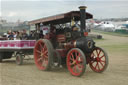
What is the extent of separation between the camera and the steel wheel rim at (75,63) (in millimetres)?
6007

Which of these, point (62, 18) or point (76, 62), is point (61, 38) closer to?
point (62, 18)

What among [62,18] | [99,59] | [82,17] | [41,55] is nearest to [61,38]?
[62,18]

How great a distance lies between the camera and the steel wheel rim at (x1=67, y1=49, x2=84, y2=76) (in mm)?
6007

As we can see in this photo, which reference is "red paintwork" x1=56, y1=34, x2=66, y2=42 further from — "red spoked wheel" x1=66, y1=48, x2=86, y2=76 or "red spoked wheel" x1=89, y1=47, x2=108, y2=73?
"red spoked wheel" x1=89, y1=47, x2=108, y2=73

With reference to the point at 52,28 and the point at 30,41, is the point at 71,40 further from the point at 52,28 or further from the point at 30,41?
the point at 30,41

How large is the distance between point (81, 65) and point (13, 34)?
17.4 feet

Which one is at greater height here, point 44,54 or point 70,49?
point 70,49

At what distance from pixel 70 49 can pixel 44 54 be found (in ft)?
3.39

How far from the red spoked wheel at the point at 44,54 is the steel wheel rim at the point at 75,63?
2.47 feet

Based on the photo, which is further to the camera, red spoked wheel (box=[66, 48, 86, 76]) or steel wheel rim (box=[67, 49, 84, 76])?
steel wheel rim (box=[67, 49, 84, 76])

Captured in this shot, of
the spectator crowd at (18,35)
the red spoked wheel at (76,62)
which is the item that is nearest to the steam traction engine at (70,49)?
the red spoked wheel at (76,62)

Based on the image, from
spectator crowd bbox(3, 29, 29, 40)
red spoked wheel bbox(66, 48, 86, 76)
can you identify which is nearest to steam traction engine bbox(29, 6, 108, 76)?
red spoked wheel bbox(66, 48, 86, 76)

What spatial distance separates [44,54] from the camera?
7.29 m

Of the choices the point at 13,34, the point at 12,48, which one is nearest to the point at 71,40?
the point at 12,48
